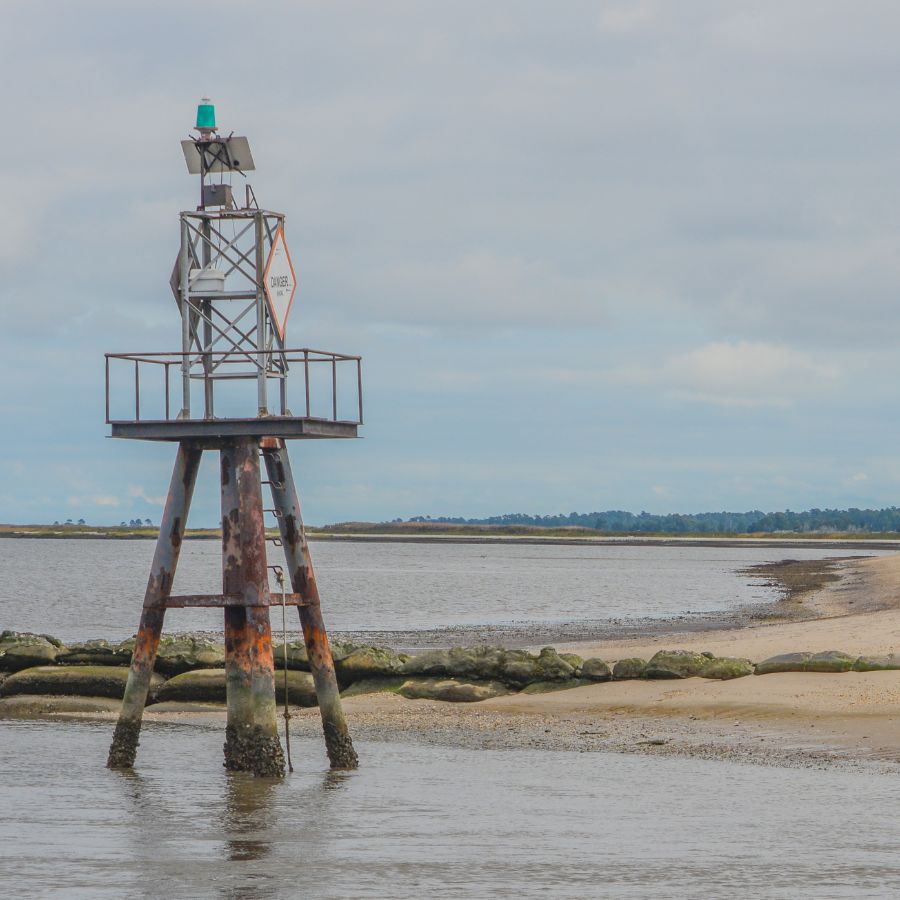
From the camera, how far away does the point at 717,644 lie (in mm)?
31375

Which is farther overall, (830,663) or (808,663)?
(808,663)

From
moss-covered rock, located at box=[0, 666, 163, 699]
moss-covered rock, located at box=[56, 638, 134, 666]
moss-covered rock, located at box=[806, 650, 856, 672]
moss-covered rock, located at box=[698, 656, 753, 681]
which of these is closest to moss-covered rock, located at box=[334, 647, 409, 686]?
moss-covered rock, located at box=[0, 666, 163, 699]

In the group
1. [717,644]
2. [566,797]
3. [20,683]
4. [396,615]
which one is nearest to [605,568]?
[396,615]

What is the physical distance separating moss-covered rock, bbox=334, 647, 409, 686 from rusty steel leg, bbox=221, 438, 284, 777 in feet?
25.2

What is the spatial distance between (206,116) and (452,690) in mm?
10855

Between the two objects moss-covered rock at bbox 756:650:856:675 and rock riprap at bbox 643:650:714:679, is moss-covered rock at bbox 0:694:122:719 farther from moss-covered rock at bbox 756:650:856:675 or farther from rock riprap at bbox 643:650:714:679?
moss-covered rock at bbox 756:650:856:675

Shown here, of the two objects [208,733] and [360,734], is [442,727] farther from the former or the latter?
[208,733]

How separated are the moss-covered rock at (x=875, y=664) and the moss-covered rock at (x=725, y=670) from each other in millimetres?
1736

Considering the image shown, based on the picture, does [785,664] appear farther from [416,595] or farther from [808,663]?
[416,595]

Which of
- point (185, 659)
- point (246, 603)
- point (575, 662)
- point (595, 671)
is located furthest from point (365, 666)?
point (246, 603)

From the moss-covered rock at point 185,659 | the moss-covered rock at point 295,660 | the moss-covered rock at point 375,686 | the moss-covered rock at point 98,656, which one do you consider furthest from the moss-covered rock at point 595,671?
the moss-covered rock at point 98,656

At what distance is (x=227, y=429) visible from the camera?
16.4m

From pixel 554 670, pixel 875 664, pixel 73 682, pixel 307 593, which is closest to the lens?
pixel 307 593

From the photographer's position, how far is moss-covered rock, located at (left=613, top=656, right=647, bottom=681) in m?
23.4
